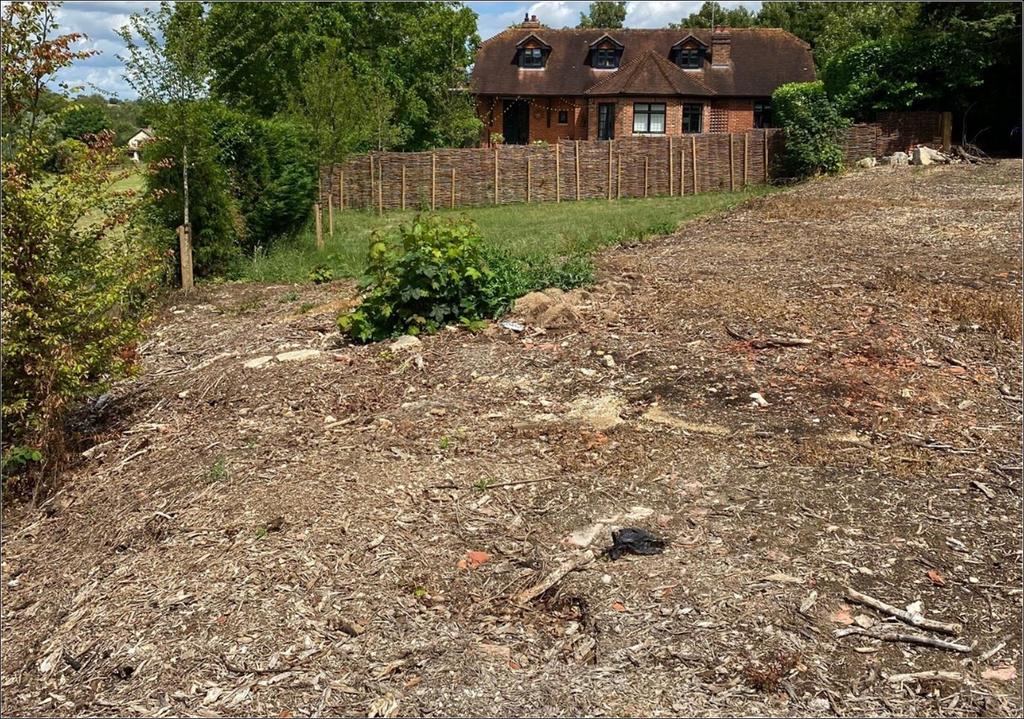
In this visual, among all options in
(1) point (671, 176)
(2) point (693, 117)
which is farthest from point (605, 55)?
(1) point (671, 176)

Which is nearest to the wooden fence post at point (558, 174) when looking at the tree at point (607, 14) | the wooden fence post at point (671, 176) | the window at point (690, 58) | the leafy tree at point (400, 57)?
the wooden fence post at point (671, 176)

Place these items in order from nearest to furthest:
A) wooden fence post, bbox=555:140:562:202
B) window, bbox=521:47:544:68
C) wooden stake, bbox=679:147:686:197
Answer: wooden stake, bbox=679:147:686:197 < wooden fence post, bbox=555:140:562:202 < window, bbox=521:47:544:68

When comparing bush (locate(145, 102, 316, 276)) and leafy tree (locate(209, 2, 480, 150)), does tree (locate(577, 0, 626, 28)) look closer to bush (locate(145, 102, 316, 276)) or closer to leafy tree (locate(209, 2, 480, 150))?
leafy tree (locate(209, 2, 480, 150))

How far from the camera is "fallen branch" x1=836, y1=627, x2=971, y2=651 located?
12.3ft

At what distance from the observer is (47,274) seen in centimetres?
614

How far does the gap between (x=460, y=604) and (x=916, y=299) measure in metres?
6.25

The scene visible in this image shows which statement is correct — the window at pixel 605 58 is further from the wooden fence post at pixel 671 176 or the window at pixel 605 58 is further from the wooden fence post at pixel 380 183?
the wooden fence post at pixel 380 183

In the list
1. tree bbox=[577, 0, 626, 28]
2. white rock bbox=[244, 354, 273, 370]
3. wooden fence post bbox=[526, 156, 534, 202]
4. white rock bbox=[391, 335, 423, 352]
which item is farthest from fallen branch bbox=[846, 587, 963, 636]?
tree bbox=[577, 0, 626, 28]

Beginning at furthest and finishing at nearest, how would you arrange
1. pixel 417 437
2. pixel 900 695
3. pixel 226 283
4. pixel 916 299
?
pixel 226 283
pixel 916 299
pixel 417 437
pixel 900 695

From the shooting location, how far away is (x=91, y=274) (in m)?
6.47

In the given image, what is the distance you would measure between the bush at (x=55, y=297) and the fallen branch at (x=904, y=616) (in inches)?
200

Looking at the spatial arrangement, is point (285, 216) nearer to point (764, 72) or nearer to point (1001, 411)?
point (1001, 411)

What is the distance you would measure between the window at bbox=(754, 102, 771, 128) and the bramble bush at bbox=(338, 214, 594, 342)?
98.9ft

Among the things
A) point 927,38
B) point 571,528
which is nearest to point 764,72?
point 927,38
